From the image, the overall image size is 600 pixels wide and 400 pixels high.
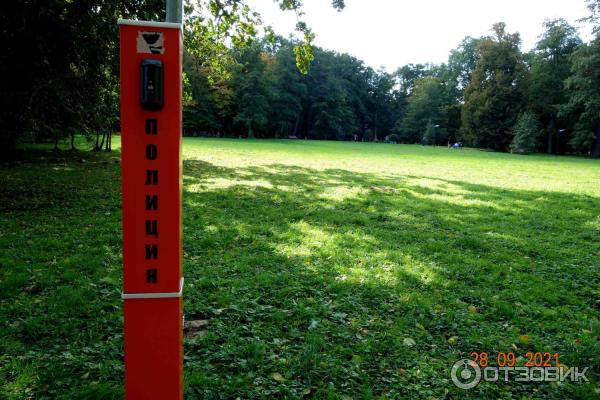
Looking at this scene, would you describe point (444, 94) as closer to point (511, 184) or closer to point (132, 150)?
point (511, 184)

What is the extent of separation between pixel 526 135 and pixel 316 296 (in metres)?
54.3

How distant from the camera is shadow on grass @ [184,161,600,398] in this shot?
3.60 meters

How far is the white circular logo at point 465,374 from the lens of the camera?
352 cm

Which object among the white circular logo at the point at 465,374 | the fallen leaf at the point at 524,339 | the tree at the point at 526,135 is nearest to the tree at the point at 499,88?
the tree at the point at 526,135

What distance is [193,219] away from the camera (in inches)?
331

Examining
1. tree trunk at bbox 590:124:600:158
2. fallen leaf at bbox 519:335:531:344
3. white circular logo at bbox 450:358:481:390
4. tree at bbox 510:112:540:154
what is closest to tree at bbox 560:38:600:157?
tree trunk at bbox 590:124:600:158

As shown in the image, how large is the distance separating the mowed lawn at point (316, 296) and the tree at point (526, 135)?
1823 inches

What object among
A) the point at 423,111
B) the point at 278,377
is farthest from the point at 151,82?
the point at 423,111

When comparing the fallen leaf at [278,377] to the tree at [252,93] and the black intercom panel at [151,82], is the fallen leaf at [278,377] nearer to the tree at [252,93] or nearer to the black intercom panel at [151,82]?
the black intercom panel at [151,82]

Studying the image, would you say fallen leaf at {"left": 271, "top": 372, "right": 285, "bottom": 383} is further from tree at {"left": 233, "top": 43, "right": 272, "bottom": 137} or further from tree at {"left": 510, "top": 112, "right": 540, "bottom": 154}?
tree at {"left": 233, "top": 43, "right": 272, "bottom": 137}

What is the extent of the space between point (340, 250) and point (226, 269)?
1958mm

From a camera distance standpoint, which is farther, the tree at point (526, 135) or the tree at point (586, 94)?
the tree at point (526, 135)

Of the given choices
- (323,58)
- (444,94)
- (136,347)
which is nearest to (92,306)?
(136,347)

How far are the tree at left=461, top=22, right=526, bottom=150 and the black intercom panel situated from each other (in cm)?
6300
